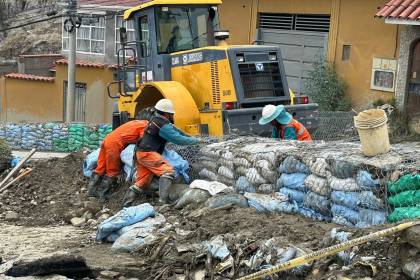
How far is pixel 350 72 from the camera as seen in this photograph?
19016mm

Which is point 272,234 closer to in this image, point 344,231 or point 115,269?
point 344,231

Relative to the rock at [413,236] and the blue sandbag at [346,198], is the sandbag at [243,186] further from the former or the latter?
the rock at [413,236]

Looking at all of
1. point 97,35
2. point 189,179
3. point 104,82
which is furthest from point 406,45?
point 97,35

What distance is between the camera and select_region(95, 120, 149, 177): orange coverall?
10797 mm

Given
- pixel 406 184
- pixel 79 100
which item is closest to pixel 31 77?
pixel 79 100

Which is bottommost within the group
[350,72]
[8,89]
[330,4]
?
[8,89]

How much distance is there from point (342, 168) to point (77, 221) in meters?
4.23

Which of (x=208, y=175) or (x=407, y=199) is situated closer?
(x=407, y=199)

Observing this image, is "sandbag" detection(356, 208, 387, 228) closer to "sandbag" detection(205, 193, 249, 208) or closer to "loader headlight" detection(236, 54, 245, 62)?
"sandbag" detection(205, 193, 249, 208)

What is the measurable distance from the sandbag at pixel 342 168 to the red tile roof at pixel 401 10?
922cm

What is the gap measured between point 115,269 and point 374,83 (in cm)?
1233

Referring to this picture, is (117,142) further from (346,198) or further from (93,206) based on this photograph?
(346,198)

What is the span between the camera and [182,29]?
12.8 metres

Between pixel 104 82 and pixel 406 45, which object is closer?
pixel 406 45
